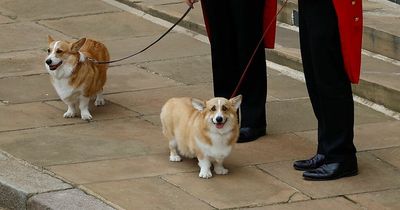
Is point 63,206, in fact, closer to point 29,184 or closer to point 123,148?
point 29,184

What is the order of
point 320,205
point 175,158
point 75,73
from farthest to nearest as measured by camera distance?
point 75,73 < point 175,158 < point 320,205

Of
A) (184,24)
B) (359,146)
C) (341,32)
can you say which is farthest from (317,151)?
(184,24)

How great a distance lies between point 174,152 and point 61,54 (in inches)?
55.7

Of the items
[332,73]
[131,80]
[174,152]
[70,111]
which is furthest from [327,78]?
[131,80]

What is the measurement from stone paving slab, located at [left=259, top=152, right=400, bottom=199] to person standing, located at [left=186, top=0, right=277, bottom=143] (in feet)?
2.16

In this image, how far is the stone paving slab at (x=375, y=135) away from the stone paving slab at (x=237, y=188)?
35.8 inches

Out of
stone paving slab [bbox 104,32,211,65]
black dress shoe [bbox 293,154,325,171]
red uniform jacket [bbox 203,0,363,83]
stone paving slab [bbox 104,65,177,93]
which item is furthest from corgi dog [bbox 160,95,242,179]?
stone paving slab [bbox 104,32,211,65]

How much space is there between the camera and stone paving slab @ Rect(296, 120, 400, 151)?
834 cm

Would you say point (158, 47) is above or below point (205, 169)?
below

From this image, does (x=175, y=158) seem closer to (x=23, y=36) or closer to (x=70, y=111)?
(x=70, y=111)

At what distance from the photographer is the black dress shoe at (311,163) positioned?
7.79 m

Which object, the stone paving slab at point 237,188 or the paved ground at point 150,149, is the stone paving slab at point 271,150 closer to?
the paved ground at point 150,149

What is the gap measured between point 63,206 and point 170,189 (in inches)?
27.7

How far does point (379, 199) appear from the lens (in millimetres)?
7230
